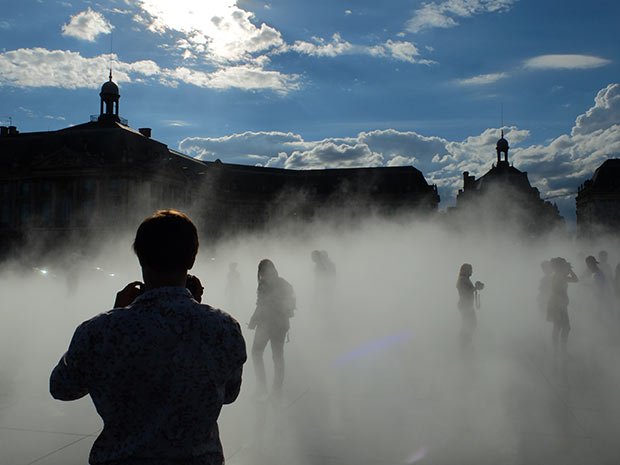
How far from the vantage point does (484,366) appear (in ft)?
32.9

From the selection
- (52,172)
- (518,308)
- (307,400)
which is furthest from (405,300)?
(52,172)

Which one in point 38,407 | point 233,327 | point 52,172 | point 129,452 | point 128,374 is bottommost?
point 38,407

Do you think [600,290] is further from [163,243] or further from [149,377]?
[149,377]

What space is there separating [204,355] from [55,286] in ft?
72.2

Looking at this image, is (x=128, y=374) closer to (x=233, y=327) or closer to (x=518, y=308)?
(x=233, y=327)

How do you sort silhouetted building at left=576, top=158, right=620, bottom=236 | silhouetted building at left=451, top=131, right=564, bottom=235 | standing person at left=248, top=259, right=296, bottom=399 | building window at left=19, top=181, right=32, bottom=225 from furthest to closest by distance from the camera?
silhouetted building at left=451, top=131, right=564, bottom=235 < silhouetted building at left=576, top=158, right=620, bottom=236 < building window at left=19, top=181, right=32, bottom=225 < standing person at left=248, top=259, right=296, bottom=399

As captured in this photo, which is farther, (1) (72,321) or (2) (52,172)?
(2) (52,172)

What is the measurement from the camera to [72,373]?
2320 mm

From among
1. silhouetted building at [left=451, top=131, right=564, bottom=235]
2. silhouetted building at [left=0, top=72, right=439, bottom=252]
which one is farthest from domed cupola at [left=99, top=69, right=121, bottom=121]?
silhouetted building at [left=451, top=131, right=564, bottom=235]

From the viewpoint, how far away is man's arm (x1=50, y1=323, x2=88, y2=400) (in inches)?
90.1

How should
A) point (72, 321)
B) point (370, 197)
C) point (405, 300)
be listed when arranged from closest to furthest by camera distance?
point (72, 321)
point (405, 300)
point (370, 197)

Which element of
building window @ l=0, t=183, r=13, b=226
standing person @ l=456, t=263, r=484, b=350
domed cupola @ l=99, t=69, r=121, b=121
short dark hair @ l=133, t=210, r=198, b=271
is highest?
domed cupola @ l=99, t=69, r=121, b=121

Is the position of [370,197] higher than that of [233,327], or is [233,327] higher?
[370,197]

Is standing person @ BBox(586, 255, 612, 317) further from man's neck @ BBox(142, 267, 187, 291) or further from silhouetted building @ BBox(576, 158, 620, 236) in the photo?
silhouetted building @ BBox(576, 158, 620, 236)
